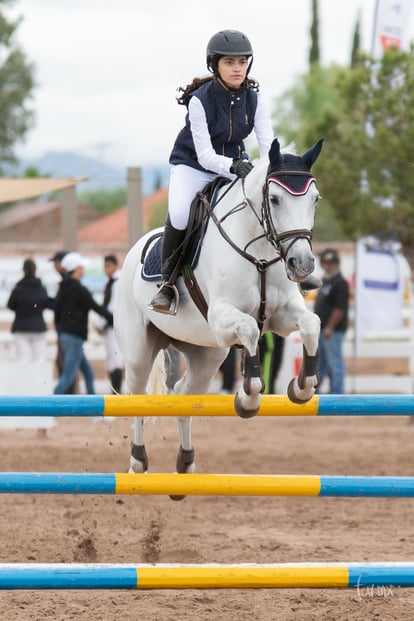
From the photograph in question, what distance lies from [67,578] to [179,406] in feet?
2.94

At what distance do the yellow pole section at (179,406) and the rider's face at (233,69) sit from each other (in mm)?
1703

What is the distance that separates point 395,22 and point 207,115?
8.17 metres

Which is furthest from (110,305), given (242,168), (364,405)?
(364,405)

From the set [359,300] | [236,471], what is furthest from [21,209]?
[236,471]

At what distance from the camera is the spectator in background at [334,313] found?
Result: 13.0m

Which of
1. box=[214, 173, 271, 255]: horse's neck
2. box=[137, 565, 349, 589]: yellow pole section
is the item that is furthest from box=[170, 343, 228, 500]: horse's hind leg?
box=[137, 565, 349, 589]: yellow pole section

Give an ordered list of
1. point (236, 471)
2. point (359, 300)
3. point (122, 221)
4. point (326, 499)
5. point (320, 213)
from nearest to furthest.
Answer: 1. point (326, 499)
2. point (236, 471)
3. point (359, 300)
4. point (320, 213)
5. point (122, 221)

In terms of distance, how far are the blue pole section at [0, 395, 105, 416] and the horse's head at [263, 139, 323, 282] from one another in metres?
1.05

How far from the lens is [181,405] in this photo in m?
4.63

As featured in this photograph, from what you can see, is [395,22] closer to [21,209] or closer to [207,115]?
[207,115]

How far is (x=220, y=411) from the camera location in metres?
4.68

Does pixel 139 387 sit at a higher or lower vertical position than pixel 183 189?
lower

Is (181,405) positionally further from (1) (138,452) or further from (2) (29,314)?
(2) (29,314)

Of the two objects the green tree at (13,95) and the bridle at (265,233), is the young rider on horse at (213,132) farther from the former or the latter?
the green tree at (13,95)
